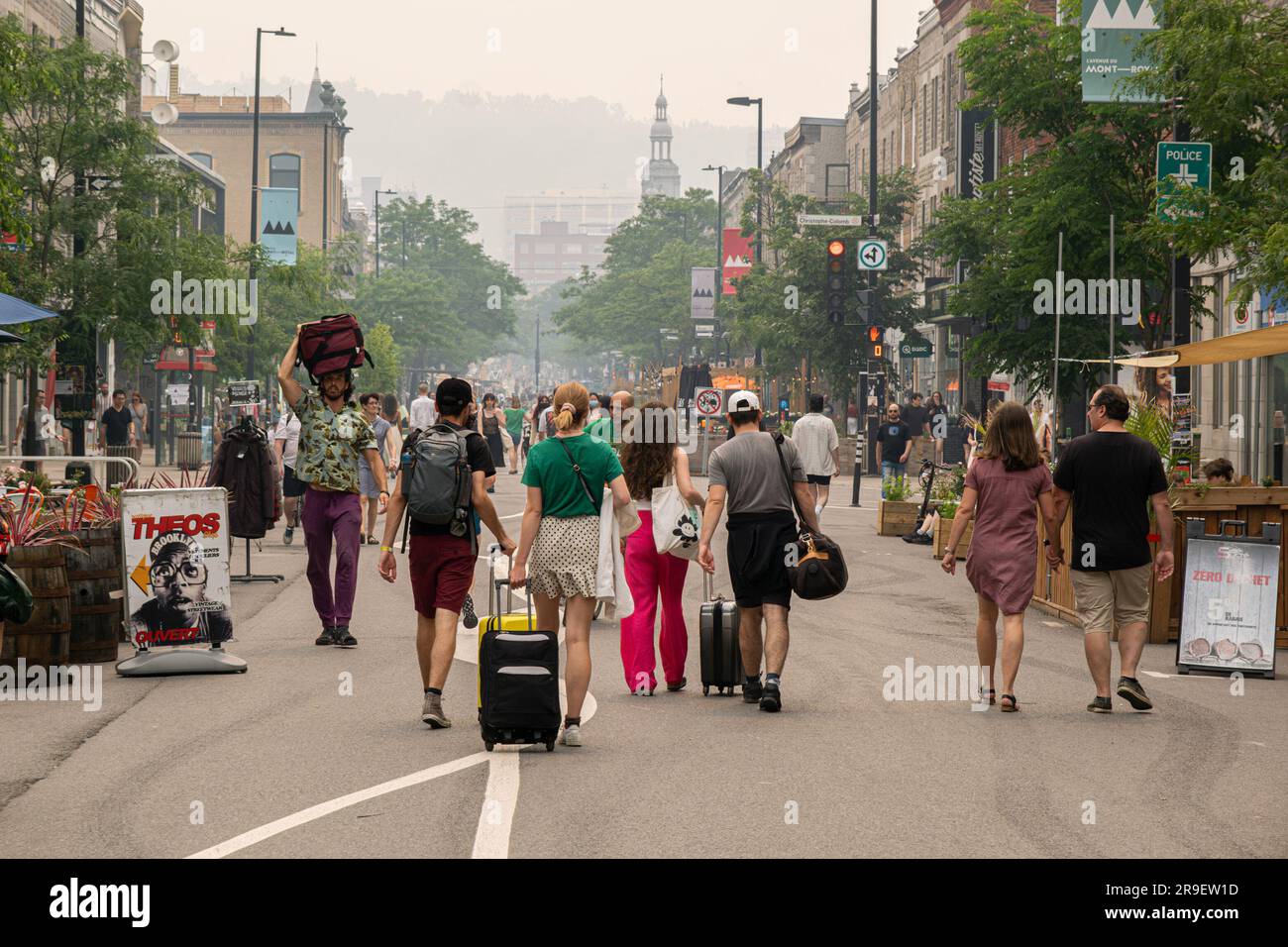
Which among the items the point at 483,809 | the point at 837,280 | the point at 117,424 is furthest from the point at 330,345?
the point at 117,424

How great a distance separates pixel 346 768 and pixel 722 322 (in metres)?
80.9

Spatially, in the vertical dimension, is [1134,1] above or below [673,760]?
above

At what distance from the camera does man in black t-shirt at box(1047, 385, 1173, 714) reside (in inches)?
426

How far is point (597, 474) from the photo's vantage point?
974 cm

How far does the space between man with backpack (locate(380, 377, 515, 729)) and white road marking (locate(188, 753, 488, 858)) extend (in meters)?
0.94

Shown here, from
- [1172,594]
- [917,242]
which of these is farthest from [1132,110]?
[917,242]

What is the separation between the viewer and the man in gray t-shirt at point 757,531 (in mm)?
10820

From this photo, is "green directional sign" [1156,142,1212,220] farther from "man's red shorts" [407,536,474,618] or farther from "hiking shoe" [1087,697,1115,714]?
"man's red shorts" [407,536,474,618]

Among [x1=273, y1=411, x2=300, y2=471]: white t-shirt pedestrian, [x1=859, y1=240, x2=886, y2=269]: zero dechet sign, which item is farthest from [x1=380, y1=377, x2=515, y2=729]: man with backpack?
[x1=859, y1=240, x2=886, y2=269]: zero dechet sign

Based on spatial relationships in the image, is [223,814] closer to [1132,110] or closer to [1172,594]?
[1172,594]

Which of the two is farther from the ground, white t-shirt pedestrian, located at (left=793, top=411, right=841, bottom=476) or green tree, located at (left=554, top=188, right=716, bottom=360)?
green tree, located at (left=554, top=188, right=716, bottom=360)

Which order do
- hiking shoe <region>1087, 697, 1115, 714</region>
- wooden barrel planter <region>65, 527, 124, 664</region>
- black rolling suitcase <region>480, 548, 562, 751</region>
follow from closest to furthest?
black rolling suitcase <region>480, 548, 562, 751</region> → hiking shoe <region>1087, 697, 1115, 714</region> → wooden barrel planter <region>65, 527, 124, 664</region>

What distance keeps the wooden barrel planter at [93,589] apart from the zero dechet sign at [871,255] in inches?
1028

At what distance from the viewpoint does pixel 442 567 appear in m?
9.95
